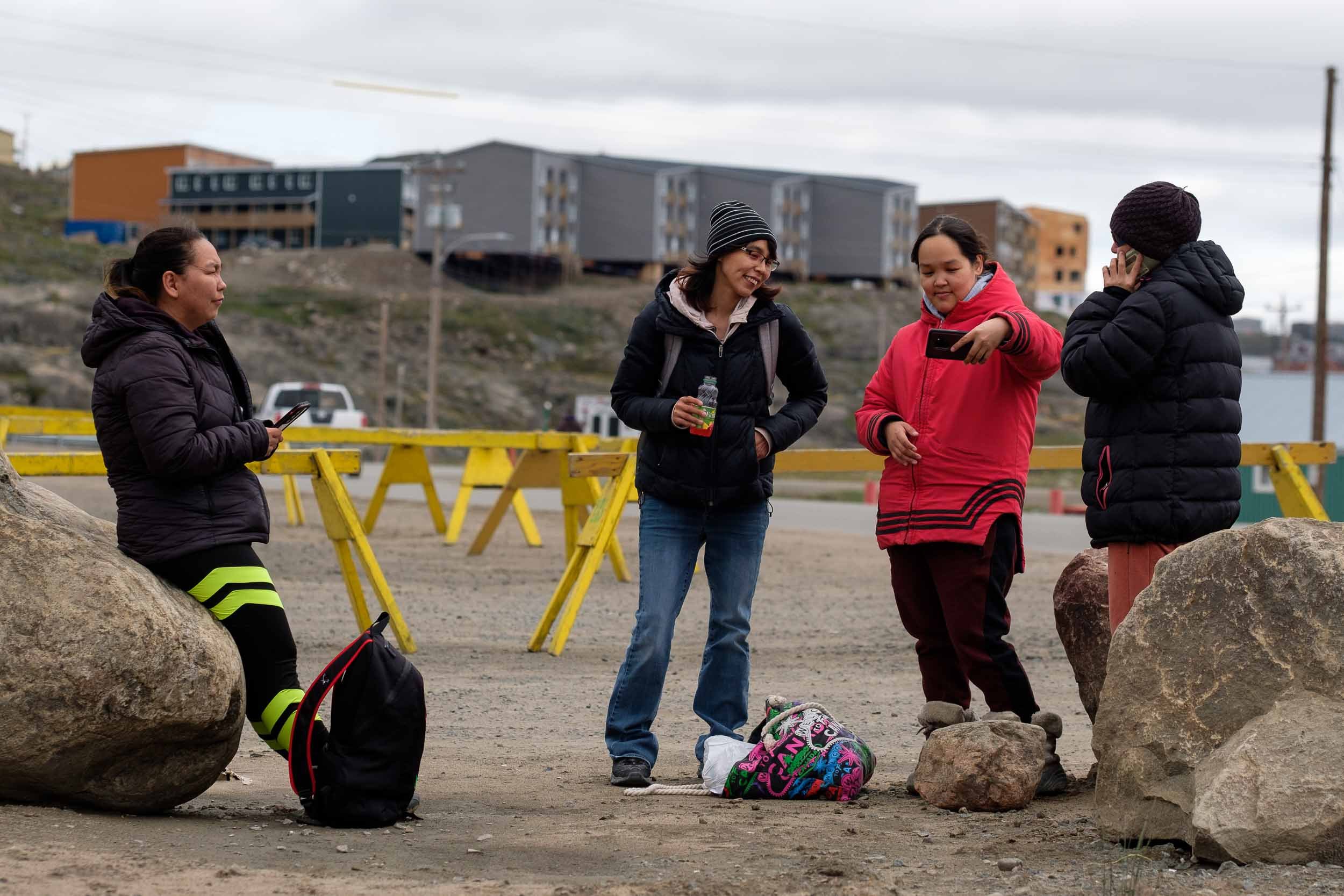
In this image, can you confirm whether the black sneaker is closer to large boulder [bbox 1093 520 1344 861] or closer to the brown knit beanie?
large boulder [bbox 1093 520 1344 861]

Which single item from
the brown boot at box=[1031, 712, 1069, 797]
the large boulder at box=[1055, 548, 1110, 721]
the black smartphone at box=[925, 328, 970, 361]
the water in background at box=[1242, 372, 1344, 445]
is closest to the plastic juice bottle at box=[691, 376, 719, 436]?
the black smartphone at box=[925, 328, 970, 361]

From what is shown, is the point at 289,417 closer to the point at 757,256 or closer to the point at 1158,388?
the point at 757,256

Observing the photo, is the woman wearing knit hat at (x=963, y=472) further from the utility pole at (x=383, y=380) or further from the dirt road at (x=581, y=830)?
the utility pole at (x=383, y=380)

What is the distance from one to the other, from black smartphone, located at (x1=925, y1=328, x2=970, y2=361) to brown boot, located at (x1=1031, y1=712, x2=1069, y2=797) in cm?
122

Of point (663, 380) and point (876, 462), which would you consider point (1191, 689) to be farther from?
point (876, 462)

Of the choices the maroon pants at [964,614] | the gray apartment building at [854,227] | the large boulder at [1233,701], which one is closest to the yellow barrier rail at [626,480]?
the maroon pants at [964,614]

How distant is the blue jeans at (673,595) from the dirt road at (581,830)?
0.85 feet

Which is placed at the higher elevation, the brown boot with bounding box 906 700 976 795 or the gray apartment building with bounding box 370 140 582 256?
the gray apartment building with bounding box 370 140 582 256

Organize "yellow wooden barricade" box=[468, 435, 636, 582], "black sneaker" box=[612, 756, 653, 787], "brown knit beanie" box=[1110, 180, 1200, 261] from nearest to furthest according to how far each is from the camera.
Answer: "brown knit beanie" box=[1110, 180, 1200, 261], "black sneaker" box=[612, 756, 653, 787], "yellow wooden barricade" box=[468, 435, 636, 582]

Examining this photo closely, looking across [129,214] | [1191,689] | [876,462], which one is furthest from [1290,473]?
[129,214]

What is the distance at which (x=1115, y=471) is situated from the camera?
4551mm

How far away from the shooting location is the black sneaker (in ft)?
16.6

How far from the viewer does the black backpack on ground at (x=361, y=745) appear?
4.45 metres

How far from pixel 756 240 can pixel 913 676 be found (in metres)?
3.85
